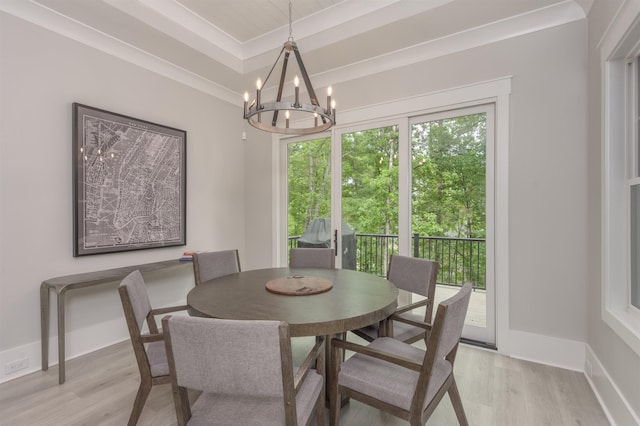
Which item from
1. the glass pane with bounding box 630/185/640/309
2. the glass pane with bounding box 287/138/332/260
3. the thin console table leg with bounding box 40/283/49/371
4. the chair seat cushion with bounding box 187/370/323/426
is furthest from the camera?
the glass pane with bounding box 287/138/332/260

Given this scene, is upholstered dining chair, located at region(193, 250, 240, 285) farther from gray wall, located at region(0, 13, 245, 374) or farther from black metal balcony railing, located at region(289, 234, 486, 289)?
black metal balcony railing, located at region(289, 234, 486, 289)

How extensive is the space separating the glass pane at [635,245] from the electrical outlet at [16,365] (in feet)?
Result: 13.6

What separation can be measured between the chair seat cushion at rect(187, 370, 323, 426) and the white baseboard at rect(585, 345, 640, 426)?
1.68m

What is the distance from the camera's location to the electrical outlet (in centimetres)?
227

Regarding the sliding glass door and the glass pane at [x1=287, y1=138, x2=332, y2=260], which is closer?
the sliding glass door

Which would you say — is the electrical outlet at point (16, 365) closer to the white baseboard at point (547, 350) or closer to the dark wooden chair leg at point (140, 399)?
the dark wooden chair leg at point (140, 399)

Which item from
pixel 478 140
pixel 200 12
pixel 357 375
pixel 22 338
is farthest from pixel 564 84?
pixel 22 338

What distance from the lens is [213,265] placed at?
2.62m

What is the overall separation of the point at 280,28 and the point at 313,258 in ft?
7.56

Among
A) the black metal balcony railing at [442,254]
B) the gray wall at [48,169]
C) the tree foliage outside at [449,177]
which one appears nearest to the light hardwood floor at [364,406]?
the gray wall at [48,169]

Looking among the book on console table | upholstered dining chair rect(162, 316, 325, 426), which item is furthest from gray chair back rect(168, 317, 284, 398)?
the book on console table

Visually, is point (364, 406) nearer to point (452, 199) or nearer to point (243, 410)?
point (243, 410)

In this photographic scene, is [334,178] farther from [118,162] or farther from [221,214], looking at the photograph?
[118,162]

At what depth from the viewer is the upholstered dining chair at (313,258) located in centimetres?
296
